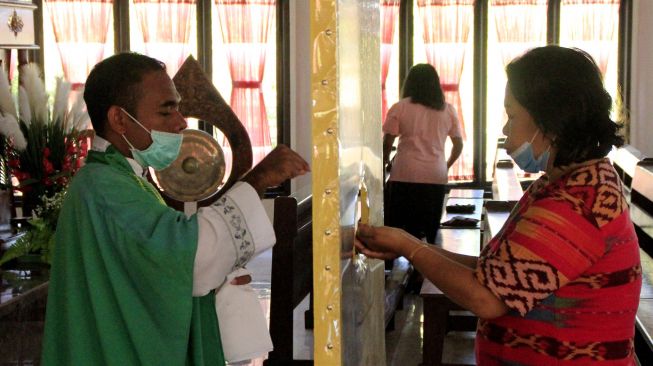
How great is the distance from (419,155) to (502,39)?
4025 millimetres

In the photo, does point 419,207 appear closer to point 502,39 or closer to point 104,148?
point 502,39

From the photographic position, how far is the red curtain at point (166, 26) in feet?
30.9

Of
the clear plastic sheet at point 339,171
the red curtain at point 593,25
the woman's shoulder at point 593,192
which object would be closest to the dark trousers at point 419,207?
the red curtain at point 593,25

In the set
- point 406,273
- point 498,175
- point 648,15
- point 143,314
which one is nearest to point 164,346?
point 143,314

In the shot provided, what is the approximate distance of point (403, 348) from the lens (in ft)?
17.4

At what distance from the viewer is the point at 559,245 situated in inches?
61.7

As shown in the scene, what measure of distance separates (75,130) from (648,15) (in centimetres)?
727

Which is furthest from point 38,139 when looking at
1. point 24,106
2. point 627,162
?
point 627,162

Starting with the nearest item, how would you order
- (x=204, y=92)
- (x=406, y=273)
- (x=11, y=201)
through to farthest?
(x=11, y=201) < (x=204, y=92) < (x=406, y=273)

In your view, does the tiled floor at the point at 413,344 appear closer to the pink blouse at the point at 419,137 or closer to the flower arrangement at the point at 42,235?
the pink blouse at the point at 419,137

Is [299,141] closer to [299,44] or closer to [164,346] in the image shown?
[299,44]

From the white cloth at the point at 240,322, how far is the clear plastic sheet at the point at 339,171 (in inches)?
14.7

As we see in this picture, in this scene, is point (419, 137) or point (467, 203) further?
point (467, 203)

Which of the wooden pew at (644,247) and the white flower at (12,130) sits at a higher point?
the white flower at (12,130)
